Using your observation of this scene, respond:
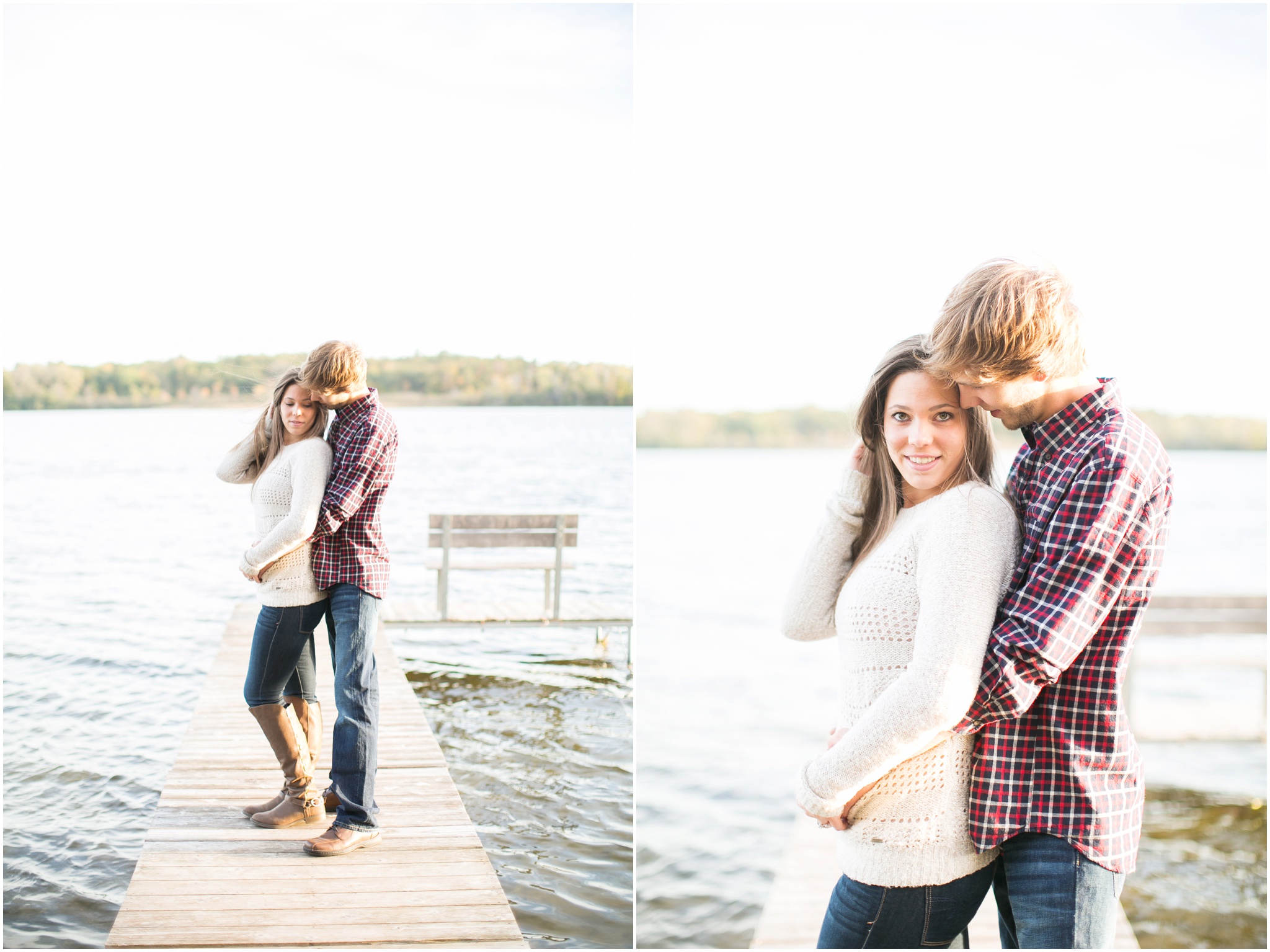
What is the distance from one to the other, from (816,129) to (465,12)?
9.69 m

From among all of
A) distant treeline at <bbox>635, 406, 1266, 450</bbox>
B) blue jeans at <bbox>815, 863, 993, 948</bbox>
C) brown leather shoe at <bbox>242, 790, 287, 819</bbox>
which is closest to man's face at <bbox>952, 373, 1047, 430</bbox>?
blue jeans at <bbox>815, 863, 993, 948</bbox>

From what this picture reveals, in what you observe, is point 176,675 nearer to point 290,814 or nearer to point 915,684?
point 290,814

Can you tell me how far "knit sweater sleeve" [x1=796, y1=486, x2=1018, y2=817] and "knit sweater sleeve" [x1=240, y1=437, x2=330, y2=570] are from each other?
1.46 m

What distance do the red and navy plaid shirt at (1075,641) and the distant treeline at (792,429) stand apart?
1801 centimetres

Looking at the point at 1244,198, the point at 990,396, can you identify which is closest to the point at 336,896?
the point at 990,396

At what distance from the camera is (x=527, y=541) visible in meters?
5.58

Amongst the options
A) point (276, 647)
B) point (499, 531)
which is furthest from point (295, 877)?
point (499, 531)

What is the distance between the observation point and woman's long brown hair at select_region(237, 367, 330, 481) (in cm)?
223

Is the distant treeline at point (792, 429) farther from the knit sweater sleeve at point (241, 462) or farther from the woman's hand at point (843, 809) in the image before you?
the woman's hand at point (843, 809)

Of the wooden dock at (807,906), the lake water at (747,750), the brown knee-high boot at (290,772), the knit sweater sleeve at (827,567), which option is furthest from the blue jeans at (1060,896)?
the brown knee-high boot at (290,772)

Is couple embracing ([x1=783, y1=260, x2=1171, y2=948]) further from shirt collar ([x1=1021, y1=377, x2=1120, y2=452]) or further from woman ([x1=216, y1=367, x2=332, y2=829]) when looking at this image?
woman ([x1=216, y1=367, x2=332, y2=829])

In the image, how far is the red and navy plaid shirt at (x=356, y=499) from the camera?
215 cm

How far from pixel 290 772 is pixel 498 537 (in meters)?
3.22

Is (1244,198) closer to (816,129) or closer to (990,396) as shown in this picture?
(816,129)
